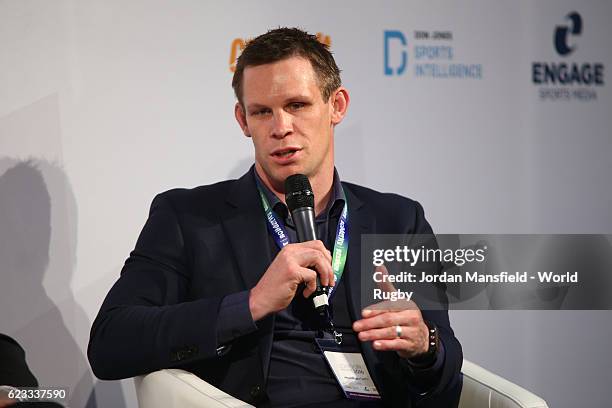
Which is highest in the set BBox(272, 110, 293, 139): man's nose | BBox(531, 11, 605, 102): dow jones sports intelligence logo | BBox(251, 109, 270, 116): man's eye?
BBox(531, 11, 605, 102): dow jones sports intelligence logo

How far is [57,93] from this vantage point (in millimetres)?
2990

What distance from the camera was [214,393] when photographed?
1.96 meters

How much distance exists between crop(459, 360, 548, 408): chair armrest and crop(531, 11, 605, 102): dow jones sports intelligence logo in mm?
1694

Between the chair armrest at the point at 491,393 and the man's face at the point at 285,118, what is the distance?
2.70 feet

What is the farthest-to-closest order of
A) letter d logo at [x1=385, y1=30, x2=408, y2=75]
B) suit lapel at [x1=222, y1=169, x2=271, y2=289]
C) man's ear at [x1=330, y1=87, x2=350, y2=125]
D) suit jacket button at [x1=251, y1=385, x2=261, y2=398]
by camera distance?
letter d logo at [x1=385, y1=30, x2=408, y2=75], man's ear at [x1=330, y1=87, x2=350, y2=125], suit lapel at [x1=222, y1=169, x2=271, y2=289], suit jacket button at [x1=251, y1=385, x2=261, y2=398]

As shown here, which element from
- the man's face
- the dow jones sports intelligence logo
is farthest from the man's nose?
the dow jones sports intelligence logo

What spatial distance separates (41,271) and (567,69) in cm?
259

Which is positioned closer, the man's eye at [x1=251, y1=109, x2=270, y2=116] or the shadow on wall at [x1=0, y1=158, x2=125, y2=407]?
the man's eye at [x1=251, y1=109, x2=270, y2=116]

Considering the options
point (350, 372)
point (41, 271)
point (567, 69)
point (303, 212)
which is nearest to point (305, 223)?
point (303, 212)

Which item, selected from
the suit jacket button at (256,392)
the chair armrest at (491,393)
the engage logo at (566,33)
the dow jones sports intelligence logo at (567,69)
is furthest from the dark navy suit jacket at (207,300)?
the engage logo at (566,33)

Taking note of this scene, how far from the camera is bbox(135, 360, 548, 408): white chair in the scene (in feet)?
6.34

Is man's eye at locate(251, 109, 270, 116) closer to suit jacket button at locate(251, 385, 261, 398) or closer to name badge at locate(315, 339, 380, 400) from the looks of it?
name badge at locate(315, 339, 380, 400)

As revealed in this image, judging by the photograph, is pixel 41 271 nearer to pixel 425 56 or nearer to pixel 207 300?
pixel 207 300

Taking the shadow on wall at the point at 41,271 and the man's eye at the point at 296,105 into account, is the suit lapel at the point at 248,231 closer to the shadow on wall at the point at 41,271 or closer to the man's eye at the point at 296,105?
the man's eye at the point at 296,105
